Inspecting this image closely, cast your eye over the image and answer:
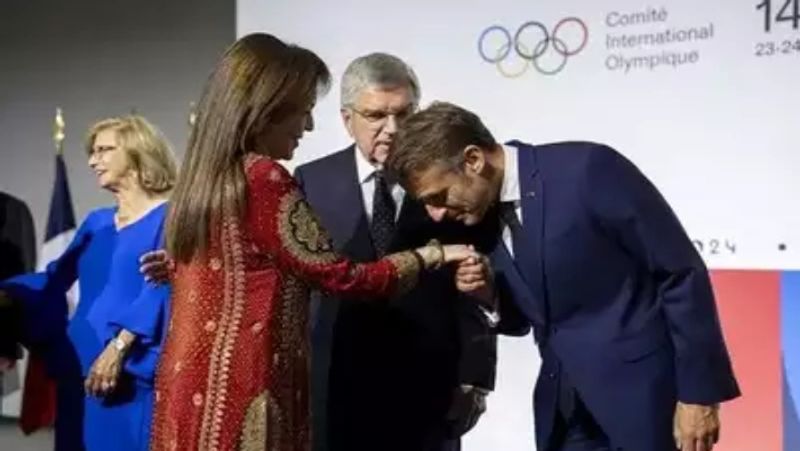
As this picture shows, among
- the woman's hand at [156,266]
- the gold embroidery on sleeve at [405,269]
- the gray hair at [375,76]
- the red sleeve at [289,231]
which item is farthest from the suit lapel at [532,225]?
the woman's hand at [156,266]

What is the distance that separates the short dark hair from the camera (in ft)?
6.45

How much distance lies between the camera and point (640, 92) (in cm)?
325

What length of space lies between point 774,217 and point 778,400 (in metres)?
0.47

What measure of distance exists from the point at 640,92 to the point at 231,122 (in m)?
1.63

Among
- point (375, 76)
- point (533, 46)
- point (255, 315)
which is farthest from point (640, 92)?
point (255, 315)

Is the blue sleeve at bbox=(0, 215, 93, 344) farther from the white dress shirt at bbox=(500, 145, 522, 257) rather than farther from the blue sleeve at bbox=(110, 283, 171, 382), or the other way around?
the white dress shirt at bbox=(500, 145, 522, 257)

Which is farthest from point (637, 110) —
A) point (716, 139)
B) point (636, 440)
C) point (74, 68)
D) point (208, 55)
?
point (74, 68)

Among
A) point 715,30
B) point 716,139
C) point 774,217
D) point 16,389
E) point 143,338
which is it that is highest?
point 715,30

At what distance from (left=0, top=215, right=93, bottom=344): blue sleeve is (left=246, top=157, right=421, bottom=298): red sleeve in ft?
4.60

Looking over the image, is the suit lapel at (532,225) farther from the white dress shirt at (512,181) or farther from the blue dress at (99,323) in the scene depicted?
the blue dress at (99,323)

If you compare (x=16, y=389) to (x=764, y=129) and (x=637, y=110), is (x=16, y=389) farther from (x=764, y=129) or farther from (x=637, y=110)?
(x=764, y=129)

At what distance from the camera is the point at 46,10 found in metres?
5.50

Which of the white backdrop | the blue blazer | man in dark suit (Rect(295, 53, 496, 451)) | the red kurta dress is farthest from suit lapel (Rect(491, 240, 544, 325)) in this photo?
the white backdrop

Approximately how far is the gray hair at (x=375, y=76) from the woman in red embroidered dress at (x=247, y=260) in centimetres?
41
